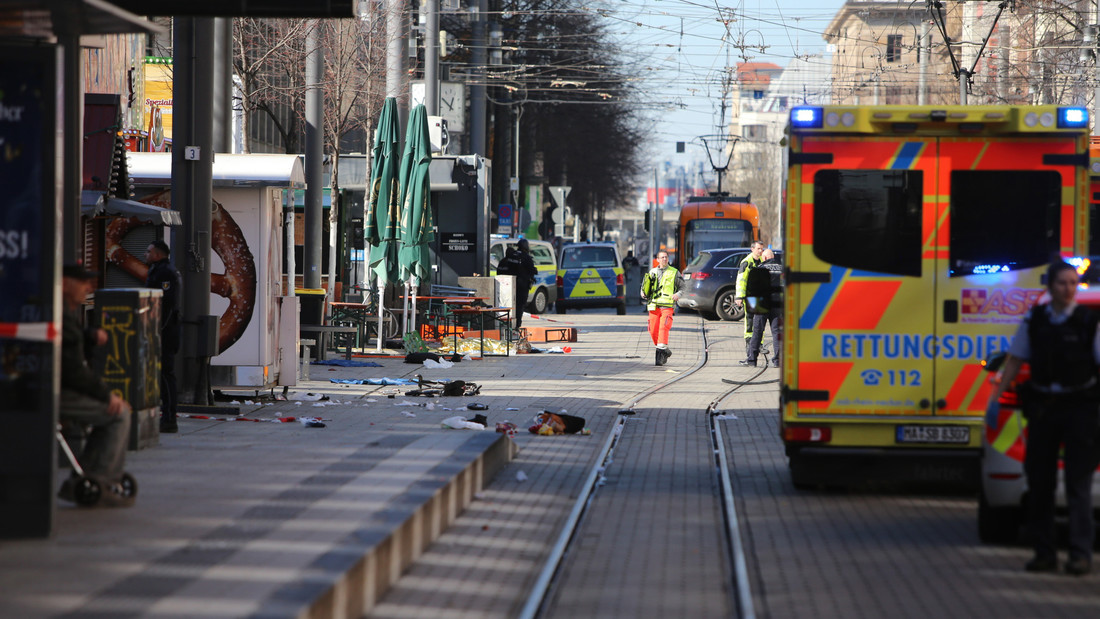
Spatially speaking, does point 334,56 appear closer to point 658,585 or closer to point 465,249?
point 465,249

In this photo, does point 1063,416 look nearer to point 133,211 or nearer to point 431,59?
point 133,211

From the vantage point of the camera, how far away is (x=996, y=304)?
949 cm

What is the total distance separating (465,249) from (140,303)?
18756 millimetres

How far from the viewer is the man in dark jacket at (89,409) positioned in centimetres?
740

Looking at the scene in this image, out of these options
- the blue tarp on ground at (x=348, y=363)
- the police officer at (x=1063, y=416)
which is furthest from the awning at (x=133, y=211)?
the police officer at (x=1063, y=416)

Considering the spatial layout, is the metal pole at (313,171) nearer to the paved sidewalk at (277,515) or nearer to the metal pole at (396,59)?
the metal pole at (396,59)

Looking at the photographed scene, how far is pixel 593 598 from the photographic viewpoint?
6.58m

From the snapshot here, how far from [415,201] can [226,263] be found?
698 centimetres

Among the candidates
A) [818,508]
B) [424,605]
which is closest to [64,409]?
[424,605]

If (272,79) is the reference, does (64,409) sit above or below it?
below

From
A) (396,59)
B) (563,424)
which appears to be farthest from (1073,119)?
(396,59)

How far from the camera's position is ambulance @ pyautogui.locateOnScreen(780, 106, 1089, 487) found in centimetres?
952

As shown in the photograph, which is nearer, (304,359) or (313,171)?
(304,359)

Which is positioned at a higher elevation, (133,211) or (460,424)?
(133,211)
